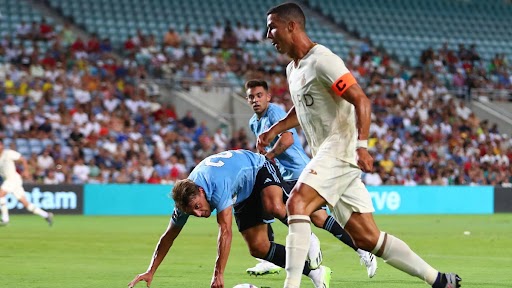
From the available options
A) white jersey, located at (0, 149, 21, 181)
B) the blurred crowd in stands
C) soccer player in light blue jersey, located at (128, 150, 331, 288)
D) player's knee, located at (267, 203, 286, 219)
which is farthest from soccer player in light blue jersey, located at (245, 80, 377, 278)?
the blurred crowd in stands

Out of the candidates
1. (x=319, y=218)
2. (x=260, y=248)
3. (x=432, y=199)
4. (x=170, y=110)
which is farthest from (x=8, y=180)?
(x=260, y=248)

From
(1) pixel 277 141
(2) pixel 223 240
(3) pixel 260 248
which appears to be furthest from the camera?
(1) pixel 277 141

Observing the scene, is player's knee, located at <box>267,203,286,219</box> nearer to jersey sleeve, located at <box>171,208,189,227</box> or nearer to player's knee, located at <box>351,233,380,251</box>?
jersey sleeve, located at <box>171,208,189,227</box>

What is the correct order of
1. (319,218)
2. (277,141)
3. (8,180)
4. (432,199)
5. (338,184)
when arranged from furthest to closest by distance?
1. (432,199)
2. (8,180)
3. (277,141)
4. (319,218)
5. (338,184)

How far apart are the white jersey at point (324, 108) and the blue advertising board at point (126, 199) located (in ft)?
60.8

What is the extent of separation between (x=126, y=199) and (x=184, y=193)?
1902cm

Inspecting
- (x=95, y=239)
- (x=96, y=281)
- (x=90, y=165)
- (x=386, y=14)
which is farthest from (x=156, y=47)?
(x=96, y=281)

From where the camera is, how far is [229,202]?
26.5 ft

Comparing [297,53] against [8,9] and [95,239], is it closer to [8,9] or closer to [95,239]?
[95,239]

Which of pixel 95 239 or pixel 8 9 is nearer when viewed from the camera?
pixel 95 239

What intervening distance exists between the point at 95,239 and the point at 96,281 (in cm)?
696

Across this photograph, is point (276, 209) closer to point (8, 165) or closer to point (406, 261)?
point (406, 261)

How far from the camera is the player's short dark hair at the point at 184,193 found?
7.72 meters

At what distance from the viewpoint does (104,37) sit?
3164 cm
